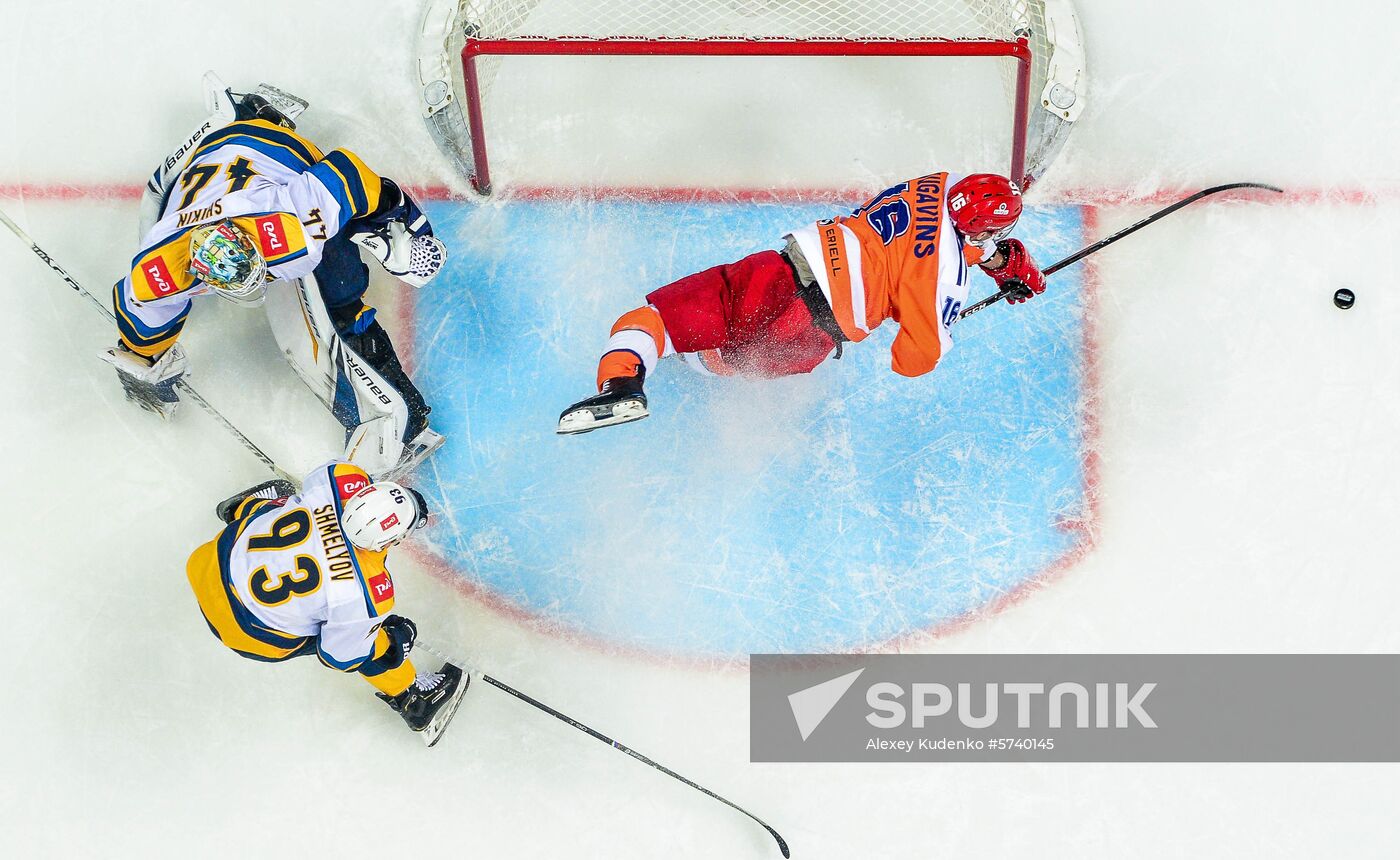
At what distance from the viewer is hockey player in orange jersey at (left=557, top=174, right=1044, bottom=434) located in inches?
135

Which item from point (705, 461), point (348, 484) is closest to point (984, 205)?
point (705, 461)

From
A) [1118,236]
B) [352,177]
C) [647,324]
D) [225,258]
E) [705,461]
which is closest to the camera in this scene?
[225,258]

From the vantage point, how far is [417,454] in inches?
161

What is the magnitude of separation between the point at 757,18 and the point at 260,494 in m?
2.32

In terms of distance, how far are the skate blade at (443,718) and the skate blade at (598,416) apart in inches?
43.1

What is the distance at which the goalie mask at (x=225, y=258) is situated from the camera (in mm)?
3352

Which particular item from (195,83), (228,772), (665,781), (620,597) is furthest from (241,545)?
(195,83)

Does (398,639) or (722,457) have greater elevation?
(722,457)

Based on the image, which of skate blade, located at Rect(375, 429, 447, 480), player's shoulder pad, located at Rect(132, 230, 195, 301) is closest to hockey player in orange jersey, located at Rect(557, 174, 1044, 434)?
skate blade, located at Rect(375, 429, 447, 480)

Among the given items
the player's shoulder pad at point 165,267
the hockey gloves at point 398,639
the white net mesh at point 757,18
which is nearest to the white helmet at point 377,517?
the hockey gloves at point 398,639

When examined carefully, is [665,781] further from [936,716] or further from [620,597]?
[936,716]

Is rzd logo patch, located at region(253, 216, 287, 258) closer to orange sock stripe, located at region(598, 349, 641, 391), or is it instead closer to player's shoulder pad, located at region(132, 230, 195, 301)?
player's shoulder pad, located at region(132, 230, 195, 301)

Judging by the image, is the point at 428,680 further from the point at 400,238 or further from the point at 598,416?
the point at 400,238

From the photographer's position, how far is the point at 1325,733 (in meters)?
4.02
